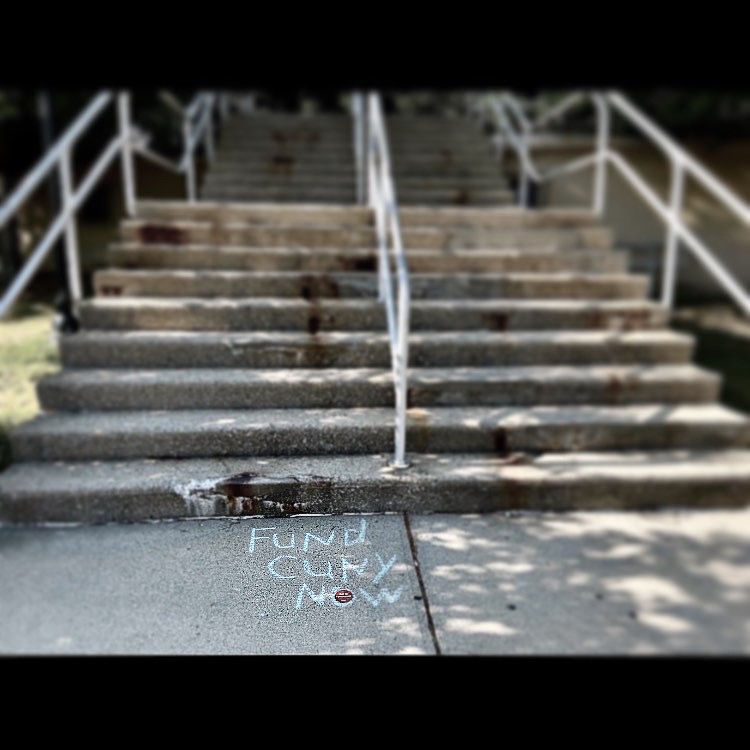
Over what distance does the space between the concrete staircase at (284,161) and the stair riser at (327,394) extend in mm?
2905

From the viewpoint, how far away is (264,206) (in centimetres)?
461

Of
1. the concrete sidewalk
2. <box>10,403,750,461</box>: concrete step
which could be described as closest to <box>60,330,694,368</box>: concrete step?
<box>10,403,750,461</box>: concrete step

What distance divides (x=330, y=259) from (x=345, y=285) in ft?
1.03

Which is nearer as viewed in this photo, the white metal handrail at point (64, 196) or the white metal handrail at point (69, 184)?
the white metal handrail at point (69, 184)

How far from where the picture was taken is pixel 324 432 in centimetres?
275

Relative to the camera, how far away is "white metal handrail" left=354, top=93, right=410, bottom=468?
110 inches

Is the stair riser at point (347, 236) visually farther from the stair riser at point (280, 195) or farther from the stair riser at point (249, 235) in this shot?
the stair riser at point (280, 195)

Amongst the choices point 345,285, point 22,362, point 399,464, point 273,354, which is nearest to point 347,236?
point 345,285

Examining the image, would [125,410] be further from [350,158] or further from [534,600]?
[350,158]

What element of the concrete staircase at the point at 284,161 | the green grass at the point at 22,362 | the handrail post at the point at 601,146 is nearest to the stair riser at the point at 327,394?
the green grass at the point at 22,362

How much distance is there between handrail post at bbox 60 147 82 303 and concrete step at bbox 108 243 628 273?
1.05 feet

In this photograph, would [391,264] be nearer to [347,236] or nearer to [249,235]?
[347,236]

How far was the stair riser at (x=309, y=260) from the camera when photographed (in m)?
4.12

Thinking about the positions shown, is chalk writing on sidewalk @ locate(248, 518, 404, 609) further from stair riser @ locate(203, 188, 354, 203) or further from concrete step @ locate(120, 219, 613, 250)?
stair riser @ locate(203, 188, 354, 203)
